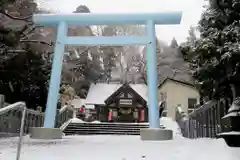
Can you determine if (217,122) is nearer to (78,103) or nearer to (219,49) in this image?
(219,49)

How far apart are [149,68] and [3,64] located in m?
7.06

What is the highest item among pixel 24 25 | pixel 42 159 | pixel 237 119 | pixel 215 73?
pixel 24 25

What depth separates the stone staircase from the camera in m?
16.8

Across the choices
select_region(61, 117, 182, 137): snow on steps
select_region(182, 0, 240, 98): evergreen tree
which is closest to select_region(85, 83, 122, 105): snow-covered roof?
select_region(61, 117, 182, 137): snow on steps

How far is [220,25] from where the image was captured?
27.7ft

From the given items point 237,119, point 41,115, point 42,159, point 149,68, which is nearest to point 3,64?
point 41,115

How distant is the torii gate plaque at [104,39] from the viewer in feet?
36.3

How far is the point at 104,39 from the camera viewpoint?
1191cm

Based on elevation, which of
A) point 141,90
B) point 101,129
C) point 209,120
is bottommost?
point 101,129

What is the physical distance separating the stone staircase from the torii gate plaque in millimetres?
5683

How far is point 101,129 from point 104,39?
7.12m

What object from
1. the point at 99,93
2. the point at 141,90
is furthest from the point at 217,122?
the point at 99,93

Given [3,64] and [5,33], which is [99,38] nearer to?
[5,33]

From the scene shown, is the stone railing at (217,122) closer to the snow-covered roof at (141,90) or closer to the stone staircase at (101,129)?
the stone staircase at (101,129)
